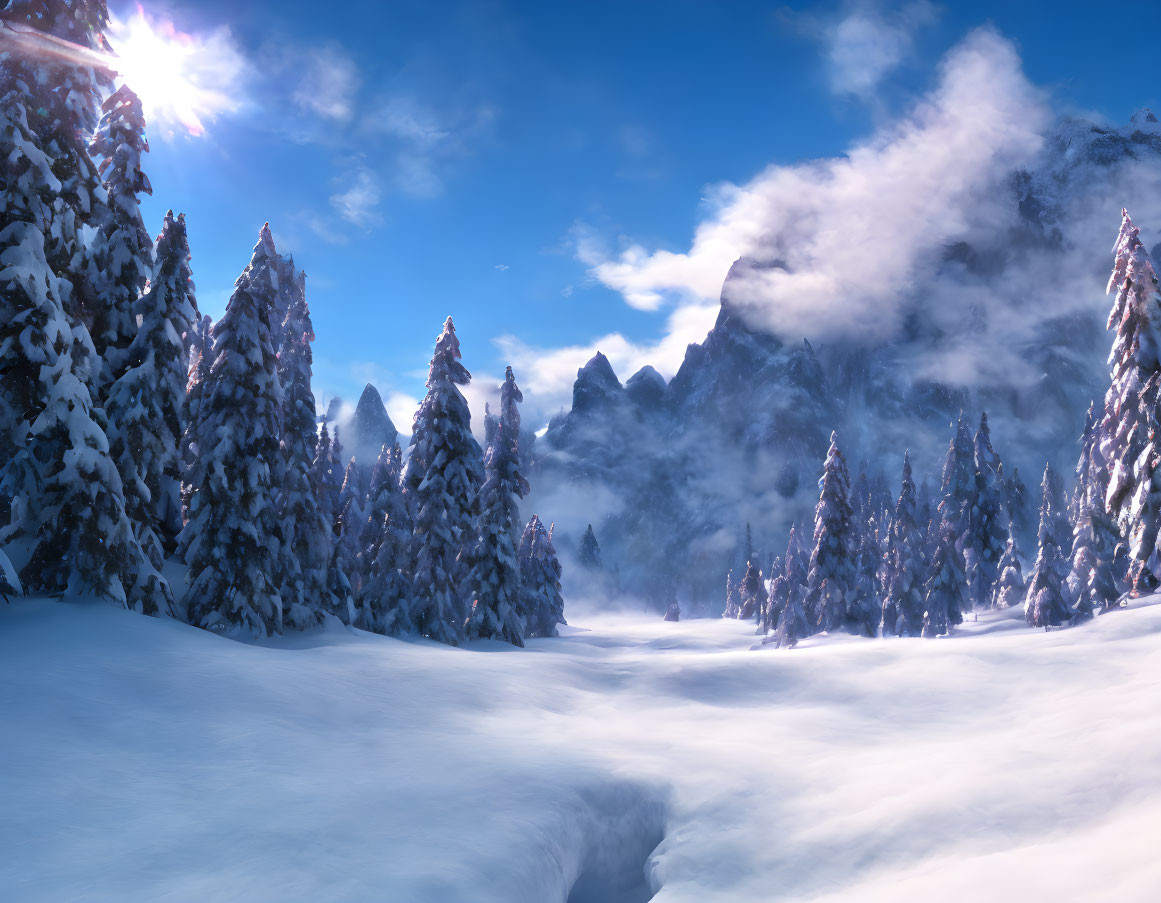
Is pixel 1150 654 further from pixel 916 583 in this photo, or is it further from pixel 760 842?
pixel 916 583

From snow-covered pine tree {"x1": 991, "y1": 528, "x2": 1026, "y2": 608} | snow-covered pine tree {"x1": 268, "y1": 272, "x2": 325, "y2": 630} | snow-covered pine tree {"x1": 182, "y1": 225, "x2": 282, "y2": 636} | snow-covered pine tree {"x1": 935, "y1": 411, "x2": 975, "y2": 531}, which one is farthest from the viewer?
snow-covered pine tree {"x1": 991, "y1": 528, "x2": 1026, "y2": 608}

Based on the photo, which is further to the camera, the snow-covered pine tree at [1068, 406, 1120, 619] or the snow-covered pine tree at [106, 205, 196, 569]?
the snow-covered pine tree at [1068, 406, 1120, 619]

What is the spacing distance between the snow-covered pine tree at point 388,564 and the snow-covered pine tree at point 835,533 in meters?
21.0

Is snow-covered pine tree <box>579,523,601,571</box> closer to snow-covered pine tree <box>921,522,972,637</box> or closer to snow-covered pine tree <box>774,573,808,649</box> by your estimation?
snow-covered pine tree <box>774,573,808,649</box>

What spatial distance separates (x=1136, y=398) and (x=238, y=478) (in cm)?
2899

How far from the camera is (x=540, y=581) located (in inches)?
1916

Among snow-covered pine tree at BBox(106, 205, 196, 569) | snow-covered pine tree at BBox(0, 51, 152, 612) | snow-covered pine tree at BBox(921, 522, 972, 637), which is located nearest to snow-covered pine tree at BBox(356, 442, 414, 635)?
snow-covered pine tree at BBox(106, 205, 196, 569)

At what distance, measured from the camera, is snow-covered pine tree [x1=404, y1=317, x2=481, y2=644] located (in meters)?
26.0

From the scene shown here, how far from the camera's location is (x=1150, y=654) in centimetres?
1154

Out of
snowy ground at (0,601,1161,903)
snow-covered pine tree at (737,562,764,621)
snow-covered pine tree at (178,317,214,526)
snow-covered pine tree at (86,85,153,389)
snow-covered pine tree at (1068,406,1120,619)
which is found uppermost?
snow-covered pine tree at (86,85,153,389)

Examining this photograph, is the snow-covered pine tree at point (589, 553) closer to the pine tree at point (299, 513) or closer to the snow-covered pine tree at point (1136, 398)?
the pine tree at point (299, 513)

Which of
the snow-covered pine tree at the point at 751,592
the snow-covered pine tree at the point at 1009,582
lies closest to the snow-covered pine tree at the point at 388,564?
the snow-covered pine tree at the point at 1009,582

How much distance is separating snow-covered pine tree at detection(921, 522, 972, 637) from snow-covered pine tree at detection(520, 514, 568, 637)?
2353 cm

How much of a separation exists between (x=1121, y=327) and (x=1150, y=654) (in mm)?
16935
